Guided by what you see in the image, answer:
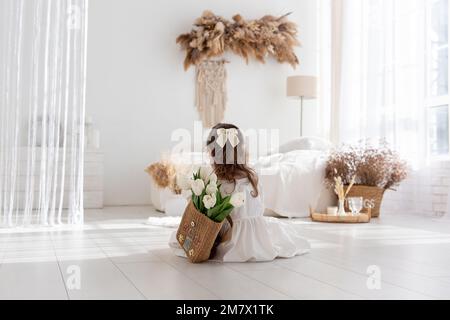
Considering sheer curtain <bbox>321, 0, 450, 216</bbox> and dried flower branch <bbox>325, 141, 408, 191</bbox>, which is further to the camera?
sheer curtain <bbox>321, 0, 450, 216</bbox>

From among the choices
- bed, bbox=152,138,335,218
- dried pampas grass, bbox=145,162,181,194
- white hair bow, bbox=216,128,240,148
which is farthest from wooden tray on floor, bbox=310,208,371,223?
white hair bow, bbox=216,128,240,148

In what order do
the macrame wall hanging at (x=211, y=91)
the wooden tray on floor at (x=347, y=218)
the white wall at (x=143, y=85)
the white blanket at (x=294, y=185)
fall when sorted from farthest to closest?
1. the macrame wall hanging at (x=211, y=91)
2. the white wall at (x=143, y=85)
3. the white blanket at (x=294, y=185)
4. the wooden tray on floor at (x=347, y=218)

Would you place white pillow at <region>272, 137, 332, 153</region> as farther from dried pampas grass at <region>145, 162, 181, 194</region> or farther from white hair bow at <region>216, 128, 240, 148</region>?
white hair bow at <region>216, 128, 240, 148</region>

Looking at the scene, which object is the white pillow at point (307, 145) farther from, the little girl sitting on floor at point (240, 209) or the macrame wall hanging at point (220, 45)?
the little girl sitting on floor at point (240, 209)

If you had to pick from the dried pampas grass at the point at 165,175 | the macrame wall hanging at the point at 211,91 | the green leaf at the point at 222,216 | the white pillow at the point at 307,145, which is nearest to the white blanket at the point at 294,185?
the white pillow at the point at 307,145

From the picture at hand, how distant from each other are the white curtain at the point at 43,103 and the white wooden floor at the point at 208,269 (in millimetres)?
401

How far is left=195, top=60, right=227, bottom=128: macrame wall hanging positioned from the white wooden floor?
3334mm

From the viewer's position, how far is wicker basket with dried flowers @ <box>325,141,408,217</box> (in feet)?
16.1

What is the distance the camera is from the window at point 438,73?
5.13 metres

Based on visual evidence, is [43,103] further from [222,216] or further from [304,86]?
[304,86]

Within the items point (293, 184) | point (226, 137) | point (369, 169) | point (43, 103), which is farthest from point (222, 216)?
point (369, 169)

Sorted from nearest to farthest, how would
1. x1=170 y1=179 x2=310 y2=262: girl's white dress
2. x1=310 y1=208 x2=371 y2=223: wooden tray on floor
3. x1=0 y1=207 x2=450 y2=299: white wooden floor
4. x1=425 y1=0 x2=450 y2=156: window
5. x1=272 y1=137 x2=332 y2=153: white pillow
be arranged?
1. x1=0 y1=207 x2=450 y2=299: white wooden floor
2. x1=170 y1=179 x2=310 y2=262: girl's white dress
3. x1=310 y1=208 x2=371 y2=223: wooden tray on floor
4. x1=425 y1=0 x2=450 y2=156: window
5. x1=272 y1=137 x2=332 y2=153: white pillow

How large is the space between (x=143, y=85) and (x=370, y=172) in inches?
122

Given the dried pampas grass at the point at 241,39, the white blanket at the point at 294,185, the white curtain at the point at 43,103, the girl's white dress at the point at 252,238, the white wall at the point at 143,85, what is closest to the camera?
the girl's white dress at the point at 252,238
